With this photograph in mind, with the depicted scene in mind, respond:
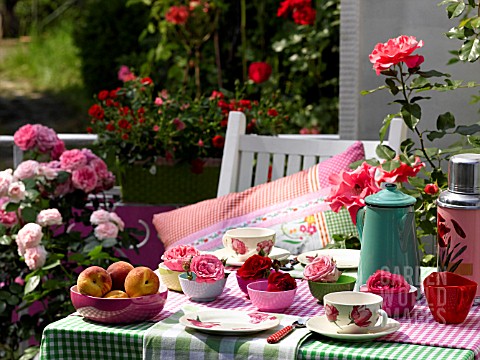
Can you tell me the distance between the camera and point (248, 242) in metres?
2.25

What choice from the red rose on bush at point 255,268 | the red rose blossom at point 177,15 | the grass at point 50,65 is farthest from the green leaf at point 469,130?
the grass at point 50,65

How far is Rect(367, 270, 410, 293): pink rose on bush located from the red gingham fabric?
59 mm

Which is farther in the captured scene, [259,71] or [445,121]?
[259,71]

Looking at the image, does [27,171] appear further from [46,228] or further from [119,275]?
[119,275]

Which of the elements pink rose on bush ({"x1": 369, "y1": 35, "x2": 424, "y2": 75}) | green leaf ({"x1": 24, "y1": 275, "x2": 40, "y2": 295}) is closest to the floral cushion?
green leaf ({"x1": 24, "y1": 275, "x2": 40, "y2": 295})

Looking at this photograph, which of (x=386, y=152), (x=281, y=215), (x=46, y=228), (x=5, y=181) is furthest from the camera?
(x=46, y=228)

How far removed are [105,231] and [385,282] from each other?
58.5 inches

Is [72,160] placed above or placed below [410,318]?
above

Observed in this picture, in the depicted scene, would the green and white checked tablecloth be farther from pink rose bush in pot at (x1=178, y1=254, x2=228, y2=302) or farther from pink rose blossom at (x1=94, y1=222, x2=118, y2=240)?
pink rose blossom at (x1=94, y1=222, x2=118, y2=240)

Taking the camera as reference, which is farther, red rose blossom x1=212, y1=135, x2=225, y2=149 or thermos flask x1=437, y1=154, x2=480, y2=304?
red rose blossom x1=212, y1=135, x2=225, y2=149

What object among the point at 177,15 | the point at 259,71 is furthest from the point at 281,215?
the point at 177,15

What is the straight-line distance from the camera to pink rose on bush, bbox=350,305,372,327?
5.67ft

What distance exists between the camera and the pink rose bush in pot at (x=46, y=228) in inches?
124

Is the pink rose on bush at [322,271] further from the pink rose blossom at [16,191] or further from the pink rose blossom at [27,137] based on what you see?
the pink rose blossom at [27,137]
